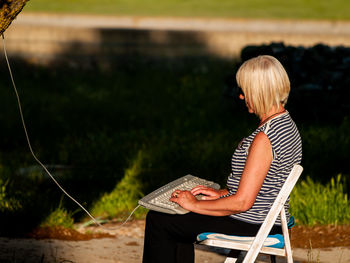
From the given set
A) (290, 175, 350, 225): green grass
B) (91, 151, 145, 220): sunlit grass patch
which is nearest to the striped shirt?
(290, 175, 350, 225): green grass

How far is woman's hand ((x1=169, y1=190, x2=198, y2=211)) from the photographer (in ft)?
9.93

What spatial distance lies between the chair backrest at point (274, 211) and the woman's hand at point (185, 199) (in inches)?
13.5

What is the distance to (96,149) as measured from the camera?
6.95 m

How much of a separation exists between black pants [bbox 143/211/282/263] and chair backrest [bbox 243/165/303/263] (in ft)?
0.51

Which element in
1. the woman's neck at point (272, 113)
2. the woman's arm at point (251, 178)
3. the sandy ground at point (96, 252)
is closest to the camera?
the woman's arm at point (251, 178)

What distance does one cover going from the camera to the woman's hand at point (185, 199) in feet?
9.93

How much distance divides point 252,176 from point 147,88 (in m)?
7.00

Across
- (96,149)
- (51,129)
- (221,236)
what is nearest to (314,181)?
(96,149)

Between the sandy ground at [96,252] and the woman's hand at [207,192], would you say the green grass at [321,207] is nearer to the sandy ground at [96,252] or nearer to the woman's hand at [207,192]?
the sandy ground at [96,252]

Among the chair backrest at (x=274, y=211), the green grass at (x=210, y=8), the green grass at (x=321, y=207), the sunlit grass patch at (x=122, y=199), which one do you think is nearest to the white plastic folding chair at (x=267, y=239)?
the chair backrest at (x=274, y=211)

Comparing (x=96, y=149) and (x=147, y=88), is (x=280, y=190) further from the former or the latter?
(x=147, y=88)

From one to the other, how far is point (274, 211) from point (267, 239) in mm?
216

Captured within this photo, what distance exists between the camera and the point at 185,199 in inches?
120

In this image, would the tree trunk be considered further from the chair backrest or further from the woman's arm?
the chair backrest
